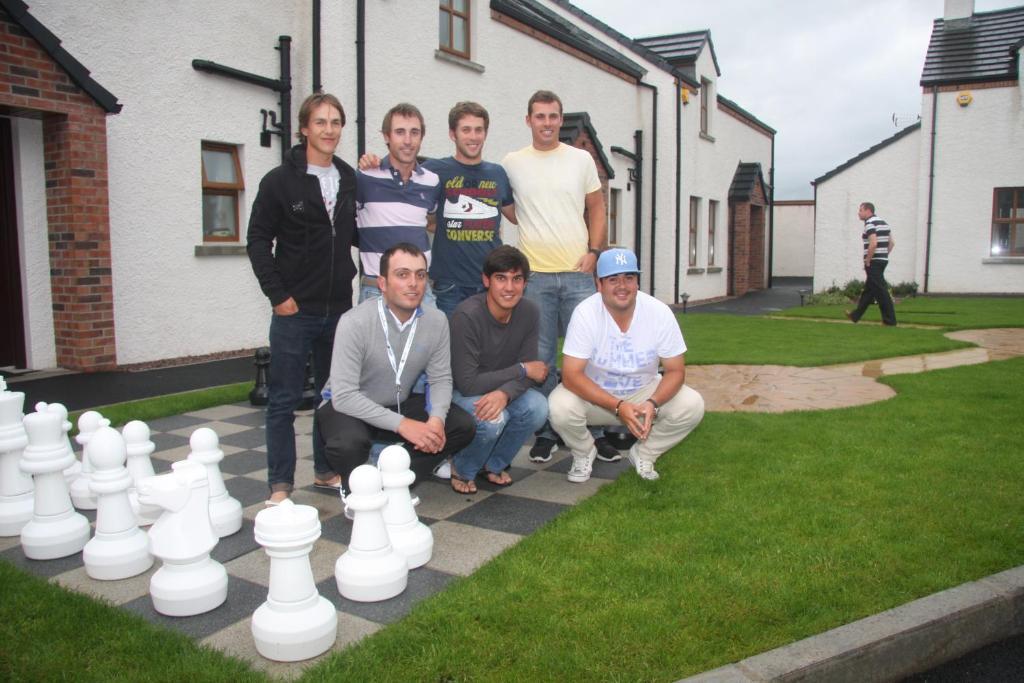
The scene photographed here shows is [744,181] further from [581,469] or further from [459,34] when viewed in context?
[581,469]

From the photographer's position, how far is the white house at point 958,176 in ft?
67.2

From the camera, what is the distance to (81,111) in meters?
7.52

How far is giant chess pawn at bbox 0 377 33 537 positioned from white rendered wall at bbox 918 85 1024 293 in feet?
73.2

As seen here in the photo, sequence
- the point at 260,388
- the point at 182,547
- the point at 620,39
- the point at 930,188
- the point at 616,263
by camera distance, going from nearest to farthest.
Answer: the point at 182,547 → the point at 616,263 → the point at 260,388 → the point at 620,39 → the point at 930,188

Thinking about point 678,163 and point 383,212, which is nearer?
point 383,212

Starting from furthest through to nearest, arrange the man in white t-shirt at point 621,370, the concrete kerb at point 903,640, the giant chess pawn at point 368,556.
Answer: the man in white t-shirt at point 621,370 < the giant chess pawn at point 368,556 < the concrete kerb at point 903,640

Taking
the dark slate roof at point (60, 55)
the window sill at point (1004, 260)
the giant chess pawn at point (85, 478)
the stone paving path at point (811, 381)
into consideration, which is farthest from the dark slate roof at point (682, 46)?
the giant chess pawn at point (85, 478)

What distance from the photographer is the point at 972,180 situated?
20.7 metres

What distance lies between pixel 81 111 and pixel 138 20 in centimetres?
136

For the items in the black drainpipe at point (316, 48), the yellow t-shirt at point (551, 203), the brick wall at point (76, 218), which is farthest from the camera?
the black drainpipe at point (316, 48)

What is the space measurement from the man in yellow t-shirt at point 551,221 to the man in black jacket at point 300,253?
1232mm

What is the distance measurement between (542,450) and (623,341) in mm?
1013

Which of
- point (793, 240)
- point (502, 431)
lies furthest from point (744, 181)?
point (502, 431)

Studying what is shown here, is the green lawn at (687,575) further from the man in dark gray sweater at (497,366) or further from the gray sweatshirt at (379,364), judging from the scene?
the gray sweatshirt at (379,364)
